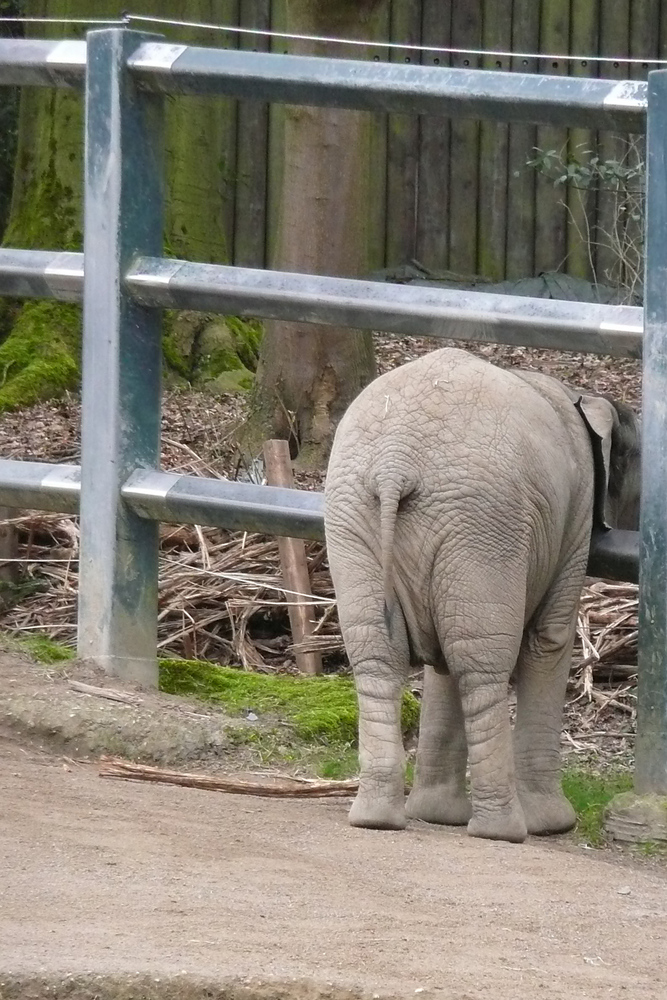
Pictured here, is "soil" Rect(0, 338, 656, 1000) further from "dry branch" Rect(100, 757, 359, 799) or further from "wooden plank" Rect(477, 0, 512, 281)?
"wooden plank" Rect(477, 0, 512, 281)

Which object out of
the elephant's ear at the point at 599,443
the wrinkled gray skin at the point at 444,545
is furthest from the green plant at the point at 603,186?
the wrinkled gray skin at the point at 444,545

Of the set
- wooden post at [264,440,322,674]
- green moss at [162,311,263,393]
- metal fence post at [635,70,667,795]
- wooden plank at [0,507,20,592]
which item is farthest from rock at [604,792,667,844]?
green moss at [162,311,263,393]

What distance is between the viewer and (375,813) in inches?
155

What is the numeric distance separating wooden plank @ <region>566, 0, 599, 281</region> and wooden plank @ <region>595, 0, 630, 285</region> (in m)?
0.07

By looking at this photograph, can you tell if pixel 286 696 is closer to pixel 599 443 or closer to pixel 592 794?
pixel 592 794

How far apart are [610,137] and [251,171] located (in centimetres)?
302

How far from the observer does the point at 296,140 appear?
8680mm

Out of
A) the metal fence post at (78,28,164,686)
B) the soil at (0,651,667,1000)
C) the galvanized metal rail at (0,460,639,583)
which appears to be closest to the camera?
the soil at (0,651,667,1000)

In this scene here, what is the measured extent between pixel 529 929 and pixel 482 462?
3.96 feet

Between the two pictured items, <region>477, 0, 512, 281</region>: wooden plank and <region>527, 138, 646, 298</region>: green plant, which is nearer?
<region>527, 138, 646, 298</region>: green plant

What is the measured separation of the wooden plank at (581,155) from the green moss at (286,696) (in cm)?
943

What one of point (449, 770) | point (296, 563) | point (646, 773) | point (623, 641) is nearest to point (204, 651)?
point (296, 563)

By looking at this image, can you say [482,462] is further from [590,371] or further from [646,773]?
[590,371]

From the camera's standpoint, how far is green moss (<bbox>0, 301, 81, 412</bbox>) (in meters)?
8.88
